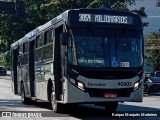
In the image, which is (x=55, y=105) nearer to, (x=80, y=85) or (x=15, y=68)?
(x=80, y=85)

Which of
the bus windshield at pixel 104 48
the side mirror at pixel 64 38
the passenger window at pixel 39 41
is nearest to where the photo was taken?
the side mirror at pixel 64 38

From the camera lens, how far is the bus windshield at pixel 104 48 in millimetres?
13375

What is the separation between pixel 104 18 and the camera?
14000 mm

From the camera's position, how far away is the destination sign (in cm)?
1385

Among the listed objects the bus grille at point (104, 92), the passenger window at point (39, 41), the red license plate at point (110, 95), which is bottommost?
the red license plate at point (110, 95)

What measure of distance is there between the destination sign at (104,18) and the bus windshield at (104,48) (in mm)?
342

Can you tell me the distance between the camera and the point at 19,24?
2079 inches

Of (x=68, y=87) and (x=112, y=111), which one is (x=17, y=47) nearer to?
(x=112, y=111)

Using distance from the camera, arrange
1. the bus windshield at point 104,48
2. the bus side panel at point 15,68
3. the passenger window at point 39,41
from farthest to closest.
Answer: the bus side panel at point 15,68 → the passenger window at point 39,41 → the bus windshield at point 104,48

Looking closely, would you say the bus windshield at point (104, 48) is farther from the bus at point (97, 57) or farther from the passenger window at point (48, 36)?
the passenger window at point (48, 36)

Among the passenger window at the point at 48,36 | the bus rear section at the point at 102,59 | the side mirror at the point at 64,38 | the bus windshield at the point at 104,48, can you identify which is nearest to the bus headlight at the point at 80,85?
the bus rear section at the point at 102,59

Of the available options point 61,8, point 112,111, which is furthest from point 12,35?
point 112,111

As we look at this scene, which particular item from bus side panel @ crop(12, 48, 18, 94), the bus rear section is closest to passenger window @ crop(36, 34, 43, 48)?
the bus rear section

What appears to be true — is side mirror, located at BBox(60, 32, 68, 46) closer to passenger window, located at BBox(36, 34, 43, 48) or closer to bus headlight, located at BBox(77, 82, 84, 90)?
bus headlight, located at BBox(77, 82, 84, 90)
